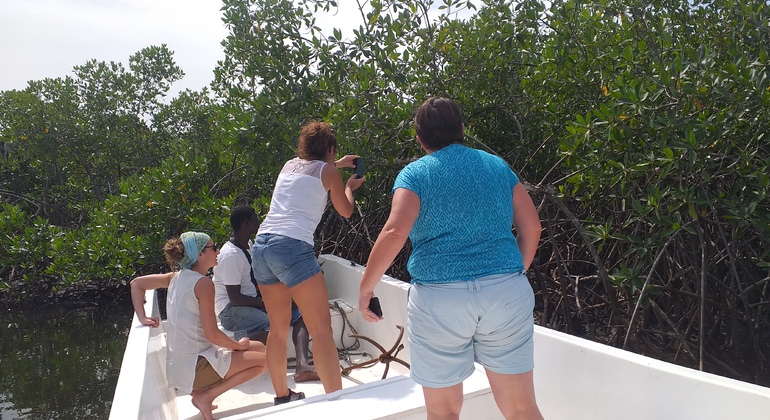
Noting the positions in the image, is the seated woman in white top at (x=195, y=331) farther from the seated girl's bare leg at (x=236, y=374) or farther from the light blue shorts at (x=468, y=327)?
the light blue shorts at (x=468, y=327)

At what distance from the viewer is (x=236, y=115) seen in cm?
421

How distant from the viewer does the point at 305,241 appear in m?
2.39

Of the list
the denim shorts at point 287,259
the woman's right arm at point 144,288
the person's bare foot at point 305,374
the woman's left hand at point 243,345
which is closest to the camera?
the denim shorts at point 287,259

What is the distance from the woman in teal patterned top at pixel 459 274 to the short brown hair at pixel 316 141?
81 cm

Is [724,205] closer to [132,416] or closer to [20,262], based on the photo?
[132,416]

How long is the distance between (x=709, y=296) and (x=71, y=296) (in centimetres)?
671

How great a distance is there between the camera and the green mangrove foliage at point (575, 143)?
2756mm

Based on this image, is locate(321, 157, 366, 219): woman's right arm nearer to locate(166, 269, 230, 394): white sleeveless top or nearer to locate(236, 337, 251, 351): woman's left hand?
locate(166, 269, 230, 394): white sleeveless top

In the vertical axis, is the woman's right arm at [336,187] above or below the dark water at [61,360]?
above

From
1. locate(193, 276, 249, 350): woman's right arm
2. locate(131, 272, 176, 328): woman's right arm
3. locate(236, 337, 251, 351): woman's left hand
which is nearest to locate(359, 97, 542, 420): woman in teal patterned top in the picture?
locate(193, 276, 249, 350): woman's right arm

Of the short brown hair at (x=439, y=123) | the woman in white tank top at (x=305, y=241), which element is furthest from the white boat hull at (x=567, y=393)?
the short brown hair at (x=439, y=123)

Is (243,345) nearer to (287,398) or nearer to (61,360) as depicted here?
(287,398)

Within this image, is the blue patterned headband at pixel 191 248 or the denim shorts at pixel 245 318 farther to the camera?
the denim shorts at pixel 245 318

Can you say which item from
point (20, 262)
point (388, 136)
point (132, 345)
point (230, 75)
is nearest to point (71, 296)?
point (20, 262)
